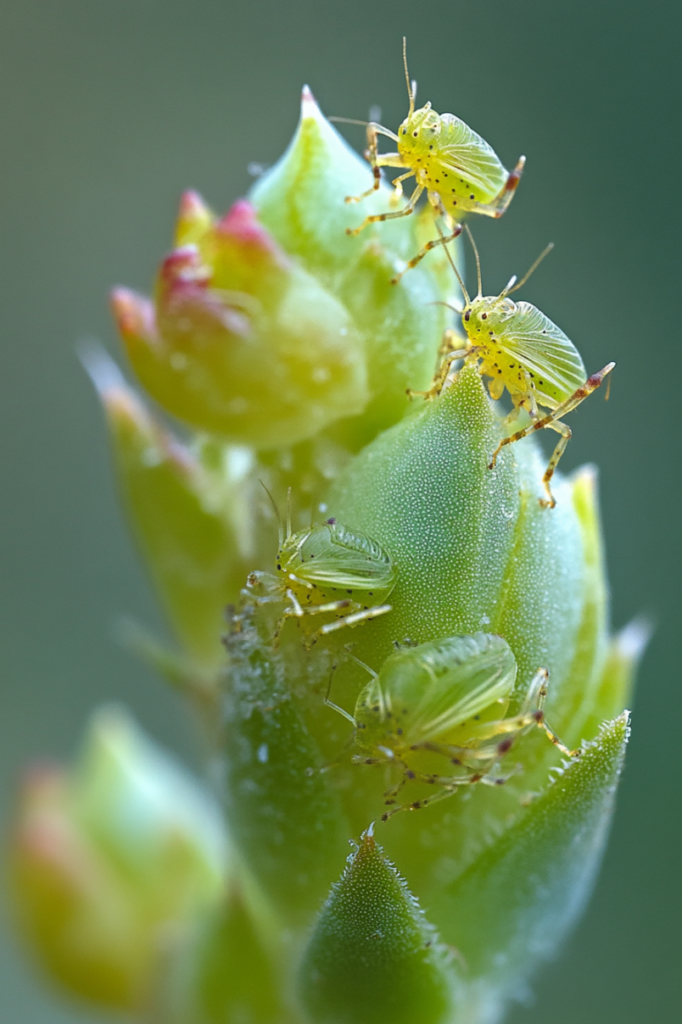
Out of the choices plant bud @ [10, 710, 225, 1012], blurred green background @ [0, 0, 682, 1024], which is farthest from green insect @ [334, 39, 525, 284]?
blurred green background @ [0, 0, 682, 1024]

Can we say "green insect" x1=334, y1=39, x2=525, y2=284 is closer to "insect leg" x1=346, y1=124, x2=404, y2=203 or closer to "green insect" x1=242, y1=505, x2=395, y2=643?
"insect leg" x1=346, y1=124, x2=404, y2=203

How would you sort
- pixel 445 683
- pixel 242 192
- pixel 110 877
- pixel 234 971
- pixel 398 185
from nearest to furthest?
1. pixel 445 683
2. pixel 398 185
3. pixel 234 971
4. pixel 110 877
5. pixel 242 192

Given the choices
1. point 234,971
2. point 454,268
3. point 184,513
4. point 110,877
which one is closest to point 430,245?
point 454,268

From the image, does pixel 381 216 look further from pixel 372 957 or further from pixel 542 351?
pixel 372 957

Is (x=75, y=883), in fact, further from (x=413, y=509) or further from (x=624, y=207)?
(x=624, y=207)

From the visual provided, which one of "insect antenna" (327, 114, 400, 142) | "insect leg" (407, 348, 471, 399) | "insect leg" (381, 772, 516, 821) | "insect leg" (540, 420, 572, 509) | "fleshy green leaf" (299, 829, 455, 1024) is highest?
"insect antenna" (327, 114, 400, 142)

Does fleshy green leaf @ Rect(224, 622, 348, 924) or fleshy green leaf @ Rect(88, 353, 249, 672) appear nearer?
fleshy green leaf @ Rect(224, 622, 348, 924)

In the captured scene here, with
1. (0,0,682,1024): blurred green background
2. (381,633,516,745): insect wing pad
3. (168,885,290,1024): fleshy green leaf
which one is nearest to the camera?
(381,633,516,745): insect wing pad

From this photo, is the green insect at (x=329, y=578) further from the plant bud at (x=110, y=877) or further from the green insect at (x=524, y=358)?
the plant bud at (x=110, y=877)

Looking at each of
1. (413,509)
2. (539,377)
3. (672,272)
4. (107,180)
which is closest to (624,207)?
(672,272)
